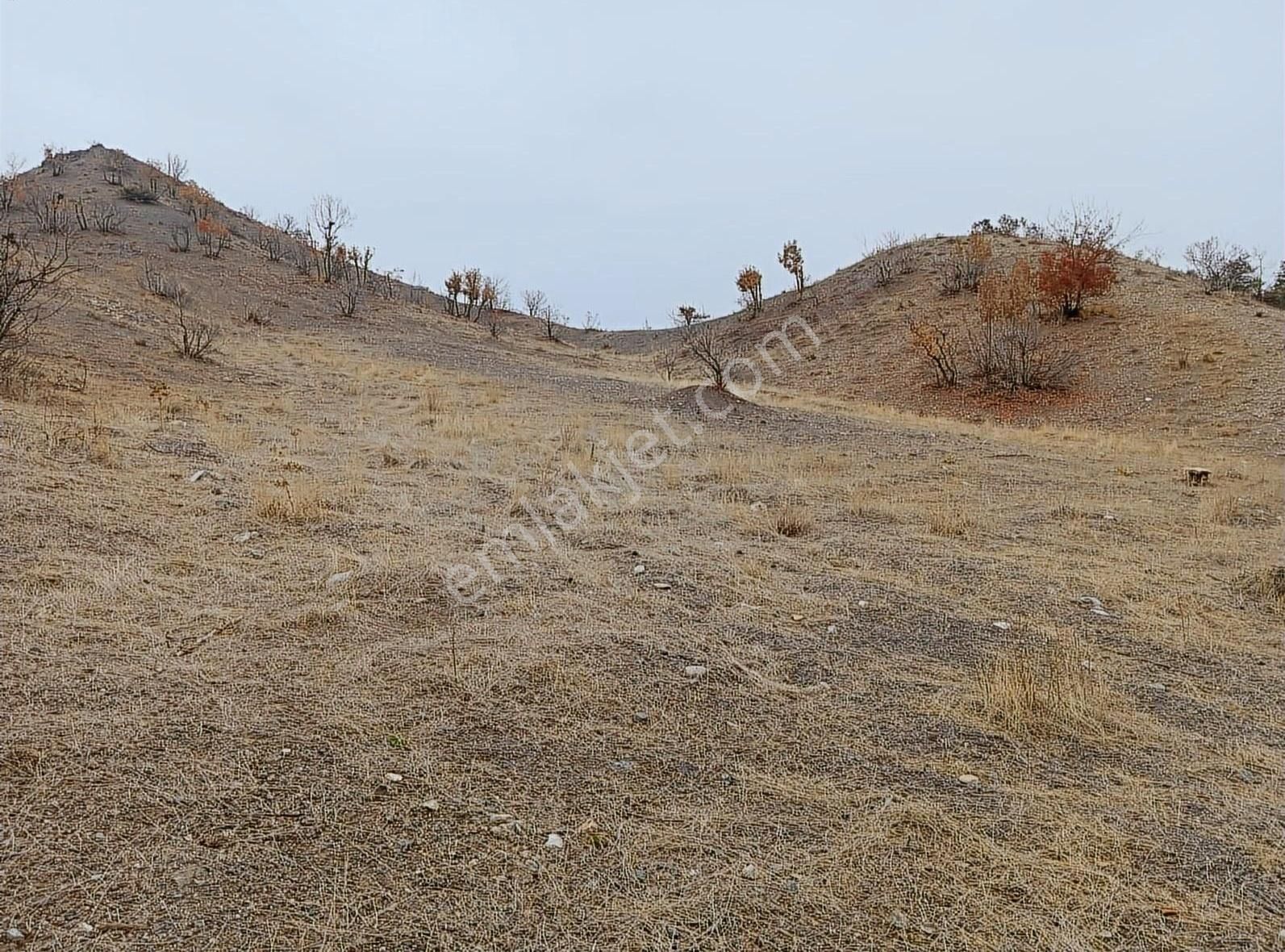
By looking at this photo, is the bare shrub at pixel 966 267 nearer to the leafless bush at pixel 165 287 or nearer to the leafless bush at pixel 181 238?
the leafless bush at pixel 165 287

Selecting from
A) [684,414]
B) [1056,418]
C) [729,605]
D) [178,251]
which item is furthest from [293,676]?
Answer: [178,251]

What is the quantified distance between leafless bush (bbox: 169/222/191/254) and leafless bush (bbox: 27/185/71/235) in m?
2.65

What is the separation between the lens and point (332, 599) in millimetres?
3639

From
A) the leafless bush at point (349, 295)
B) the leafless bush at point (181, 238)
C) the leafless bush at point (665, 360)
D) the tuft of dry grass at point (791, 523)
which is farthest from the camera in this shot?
the leafless bush at point (181, 238)

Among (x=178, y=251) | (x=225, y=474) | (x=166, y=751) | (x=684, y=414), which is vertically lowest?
(x=166, y=751)

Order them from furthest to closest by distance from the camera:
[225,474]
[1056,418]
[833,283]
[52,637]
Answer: [833,283]
[1056,418]
[225,474]
[52,637]

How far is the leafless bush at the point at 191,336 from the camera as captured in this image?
11.9 meters

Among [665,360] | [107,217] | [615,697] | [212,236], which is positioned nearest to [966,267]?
[665,360]

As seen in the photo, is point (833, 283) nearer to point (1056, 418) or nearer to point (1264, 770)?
point (1056, 418)

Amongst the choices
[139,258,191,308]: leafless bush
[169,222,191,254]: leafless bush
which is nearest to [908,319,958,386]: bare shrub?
[139,258,191,308]: leafless bush

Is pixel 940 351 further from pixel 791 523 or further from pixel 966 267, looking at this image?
pixel 791 523

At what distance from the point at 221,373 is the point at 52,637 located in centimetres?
947

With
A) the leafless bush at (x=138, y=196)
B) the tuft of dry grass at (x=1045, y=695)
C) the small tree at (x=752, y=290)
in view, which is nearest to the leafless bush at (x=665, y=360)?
the small tree at (x=752, y=290)

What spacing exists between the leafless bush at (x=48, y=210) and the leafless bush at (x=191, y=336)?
9166 millimetres
